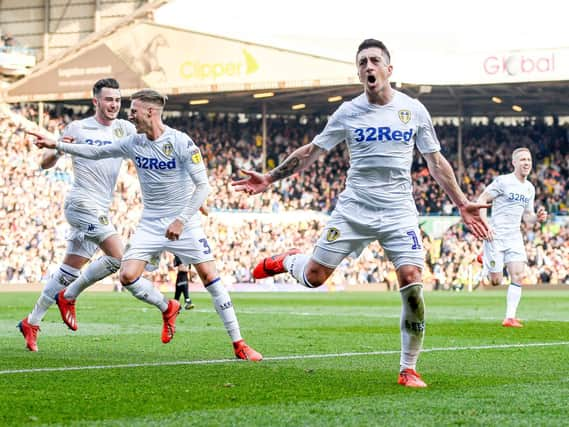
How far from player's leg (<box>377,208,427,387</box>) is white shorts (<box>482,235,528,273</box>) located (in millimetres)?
8835

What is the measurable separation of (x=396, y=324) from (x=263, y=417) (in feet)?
37.3

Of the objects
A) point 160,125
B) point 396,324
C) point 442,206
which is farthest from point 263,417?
point 442,206

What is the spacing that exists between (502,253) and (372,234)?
924 cm

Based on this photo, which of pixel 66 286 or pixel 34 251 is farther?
pixel 34 251

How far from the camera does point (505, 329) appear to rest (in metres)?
16.1

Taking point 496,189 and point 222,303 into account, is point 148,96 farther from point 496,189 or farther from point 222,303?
point 496,189

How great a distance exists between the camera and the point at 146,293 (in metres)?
11.3

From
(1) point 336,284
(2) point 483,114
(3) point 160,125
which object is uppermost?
(2) point 483,114

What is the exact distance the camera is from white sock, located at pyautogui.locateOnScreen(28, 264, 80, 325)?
12016 millimetres

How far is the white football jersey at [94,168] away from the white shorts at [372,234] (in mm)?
3998

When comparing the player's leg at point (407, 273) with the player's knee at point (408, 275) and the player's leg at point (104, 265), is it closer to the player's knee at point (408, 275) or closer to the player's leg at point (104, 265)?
the player's knee at point (408, 275)

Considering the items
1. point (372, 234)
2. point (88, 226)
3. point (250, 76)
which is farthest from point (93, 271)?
point (250, 76)

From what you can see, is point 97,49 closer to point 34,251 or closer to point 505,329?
point 34,251

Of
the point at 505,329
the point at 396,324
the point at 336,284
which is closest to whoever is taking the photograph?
the point at 505,329
